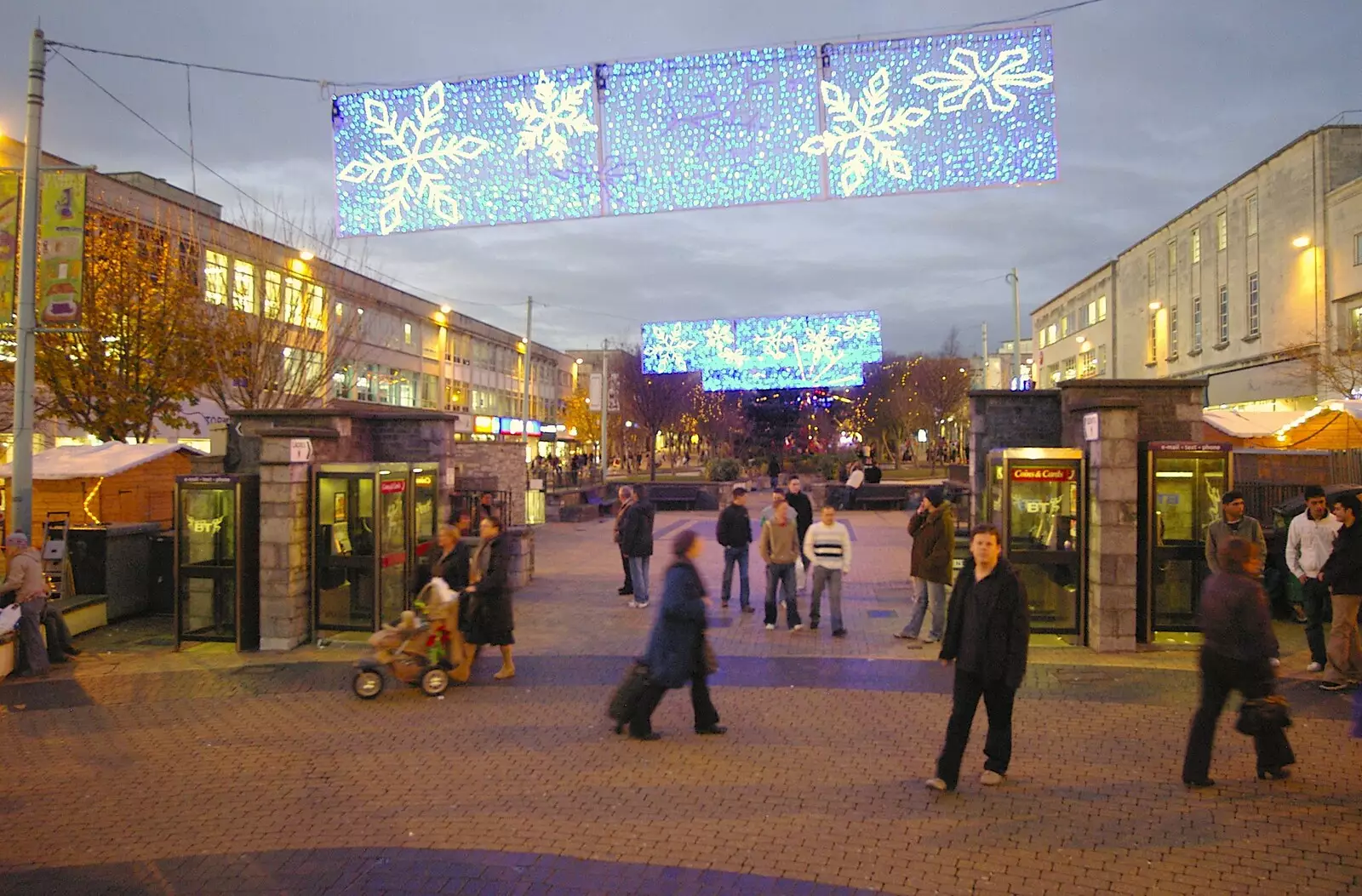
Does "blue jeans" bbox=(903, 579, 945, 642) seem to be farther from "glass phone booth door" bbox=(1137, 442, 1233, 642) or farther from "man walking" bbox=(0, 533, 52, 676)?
"man walking" bbox=(0, 533, 52, 676)

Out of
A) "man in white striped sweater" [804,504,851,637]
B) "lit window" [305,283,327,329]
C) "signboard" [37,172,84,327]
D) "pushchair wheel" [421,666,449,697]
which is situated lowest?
"pushchair wheel" [421,666,449,697]

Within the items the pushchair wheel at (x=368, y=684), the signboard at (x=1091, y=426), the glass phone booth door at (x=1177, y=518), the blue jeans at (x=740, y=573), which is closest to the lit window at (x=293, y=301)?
the blue jeans at (x=740, y=573)

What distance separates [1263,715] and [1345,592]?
2.89 metres

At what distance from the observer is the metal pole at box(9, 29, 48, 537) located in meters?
10.4

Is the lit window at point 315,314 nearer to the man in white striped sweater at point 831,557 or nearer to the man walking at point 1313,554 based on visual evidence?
the man in white striped sweater at point 831,557

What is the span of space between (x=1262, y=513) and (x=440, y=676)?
10992 millimetres

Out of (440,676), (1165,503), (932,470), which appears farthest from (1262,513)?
(932,470)

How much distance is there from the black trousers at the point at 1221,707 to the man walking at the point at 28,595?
1016cm

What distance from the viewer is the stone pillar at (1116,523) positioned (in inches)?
371

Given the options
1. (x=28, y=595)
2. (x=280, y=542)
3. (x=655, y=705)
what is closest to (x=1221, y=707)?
(x=655, y=705)

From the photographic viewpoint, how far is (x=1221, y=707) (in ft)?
18.4

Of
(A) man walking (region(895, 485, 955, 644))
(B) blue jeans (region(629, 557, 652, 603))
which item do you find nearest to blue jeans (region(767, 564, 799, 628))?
(A) man walking (region(895, 485, 955, 644))

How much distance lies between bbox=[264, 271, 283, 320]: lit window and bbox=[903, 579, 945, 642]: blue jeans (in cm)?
1759

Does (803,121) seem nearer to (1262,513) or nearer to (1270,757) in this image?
(1270,757)
